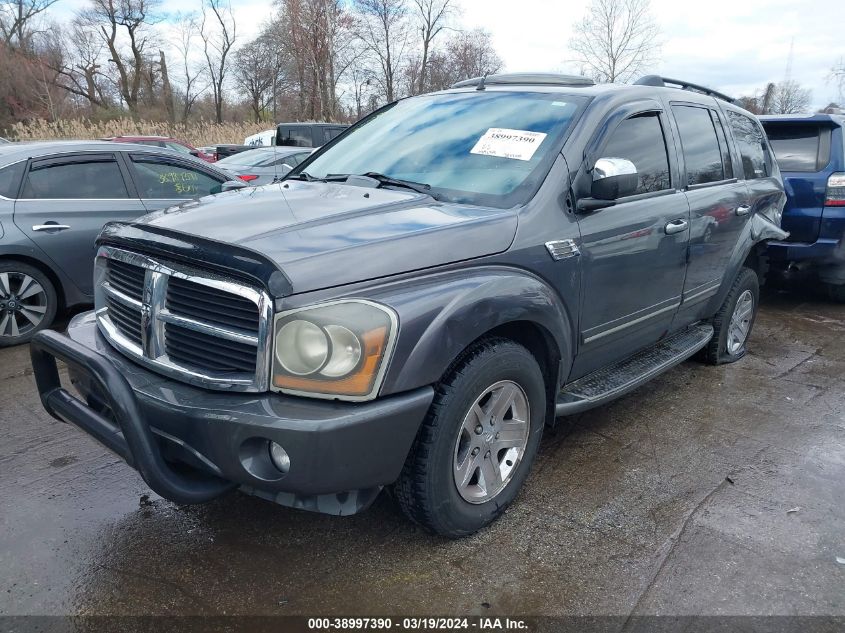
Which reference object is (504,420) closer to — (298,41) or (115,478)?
(115,478)

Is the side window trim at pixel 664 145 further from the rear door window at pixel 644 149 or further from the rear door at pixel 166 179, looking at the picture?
the rear door at pixel 166 179

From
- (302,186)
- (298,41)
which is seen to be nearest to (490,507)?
(302,186)

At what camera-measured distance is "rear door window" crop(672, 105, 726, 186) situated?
12.6 feet

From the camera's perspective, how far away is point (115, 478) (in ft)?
10.3

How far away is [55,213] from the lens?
5094 mm

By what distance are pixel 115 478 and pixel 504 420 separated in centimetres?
193

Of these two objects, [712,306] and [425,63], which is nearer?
[712,306]

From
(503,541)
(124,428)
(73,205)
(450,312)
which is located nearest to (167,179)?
(73,205)

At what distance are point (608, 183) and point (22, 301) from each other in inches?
177

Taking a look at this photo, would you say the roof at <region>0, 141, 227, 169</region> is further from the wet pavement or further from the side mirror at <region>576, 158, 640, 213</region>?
the side mirror at <region>576, 158, 640, 213</region>

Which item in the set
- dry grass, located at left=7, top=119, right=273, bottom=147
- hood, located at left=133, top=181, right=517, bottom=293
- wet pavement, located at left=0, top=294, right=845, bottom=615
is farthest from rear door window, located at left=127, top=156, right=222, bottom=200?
dry grass, located at left=7, top=119, right=273, bottom=147

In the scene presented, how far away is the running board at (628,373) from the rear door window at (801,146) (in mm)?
2971

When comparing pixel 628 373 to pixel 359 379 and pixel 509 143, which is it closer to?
pixel 509 143

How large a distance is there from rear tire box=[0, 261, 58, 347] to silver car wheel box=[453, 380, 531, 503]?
3.97 meters
